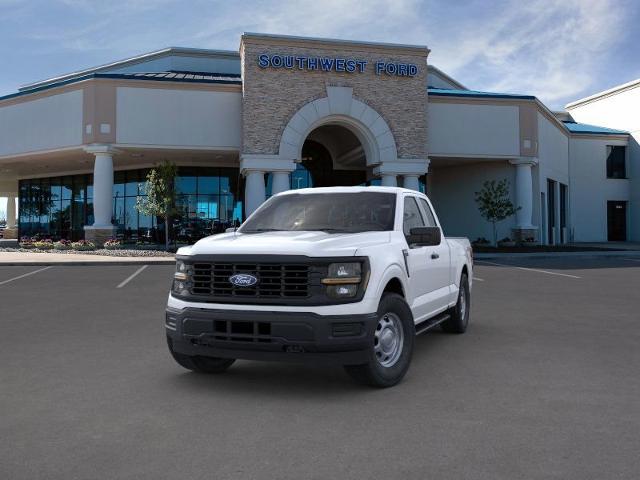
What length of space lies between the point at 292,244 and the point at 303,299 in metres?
0.50

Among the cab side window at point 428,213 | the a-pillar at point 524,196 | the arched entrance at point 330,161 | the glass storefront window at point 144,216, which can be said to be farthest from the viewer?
the arched entrance at point 330,161

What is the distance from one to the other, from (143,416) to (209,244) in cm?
162

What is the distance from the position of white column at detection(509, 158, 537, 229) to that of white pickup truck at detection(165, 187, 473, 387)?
27036mm

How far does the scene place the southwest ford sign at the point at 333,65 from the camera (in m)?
27.2

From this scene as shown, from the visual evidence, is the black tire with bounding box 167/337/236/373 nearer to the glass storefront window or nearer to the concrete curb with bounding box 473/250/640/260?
the concrete curb with bounding box 473/250/640/260

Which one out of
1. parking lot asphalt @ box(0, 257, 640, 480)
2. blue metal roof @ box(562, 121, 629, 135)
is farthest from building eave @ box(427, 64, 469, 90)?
parking lot asphalt @ box(0, 257, 640, 480)

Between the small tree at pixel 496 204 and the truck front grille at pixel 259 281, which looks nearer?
the truck front grille at pixel 259 281

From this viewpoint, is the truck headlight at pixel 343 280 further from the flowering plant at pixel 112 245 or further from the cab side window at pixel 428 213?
the flowering plant at pixel 112 245

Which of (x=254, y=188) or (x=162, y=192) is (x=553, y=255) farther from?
(x=162, y=192)

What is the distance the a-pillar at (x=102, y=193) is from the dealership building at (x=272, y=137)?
0.07 metres

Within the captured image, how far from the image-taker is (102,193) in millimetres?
28594

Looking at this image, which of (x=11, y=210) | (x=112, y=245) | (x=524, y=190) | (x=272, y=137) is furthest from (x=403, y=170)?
(x=11, y=210)

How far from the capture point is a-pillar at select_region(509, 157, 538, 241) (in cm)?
3134

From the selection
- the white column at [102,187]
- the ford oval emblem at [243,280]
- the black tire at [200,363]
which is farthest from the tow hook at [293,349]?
the white column at [102,187]
